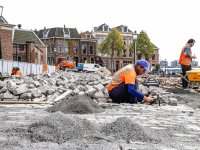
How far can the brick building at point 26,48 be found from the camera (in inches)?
1125

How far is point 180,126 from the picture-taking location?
Result: 12.5 ft

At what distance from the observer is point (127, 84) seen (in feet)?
18.4

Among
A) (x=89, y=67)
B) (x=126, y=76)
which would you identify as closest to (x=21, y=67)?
(x=126, y=76)

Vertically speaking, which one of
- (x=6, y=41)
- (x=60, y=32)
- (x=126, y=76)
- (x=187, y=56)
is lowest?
(x=126, y=76)

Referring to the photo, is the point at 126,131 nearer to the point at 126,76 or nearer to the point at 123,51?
the point at 126,76

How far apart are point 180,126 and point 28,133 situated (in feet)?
7.88

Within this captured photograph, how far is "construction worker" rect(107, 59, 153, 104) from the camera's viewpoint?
17.6 feet

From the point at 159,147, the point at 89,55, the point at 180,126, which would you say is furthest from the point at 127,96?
the point at 89,55

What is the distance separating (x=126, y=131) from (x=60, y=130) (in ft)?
2.81

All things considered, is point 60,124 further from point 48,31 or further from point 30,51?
point 48,31

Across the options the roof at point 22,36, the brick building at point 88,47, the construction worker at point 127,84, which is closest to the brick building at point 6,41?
the roof at point 22,36

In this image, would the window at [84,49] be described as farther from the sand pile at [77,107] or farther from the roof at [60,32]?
the sand pile at [77,107]

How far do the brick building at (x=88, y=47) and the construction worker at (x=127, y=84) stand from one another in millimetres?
50417

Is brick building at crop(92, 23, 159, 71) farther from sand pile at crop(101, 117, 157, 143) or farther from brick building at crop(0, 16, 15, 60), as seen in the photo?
sand pile at crop(101, 117, 157, 143)
